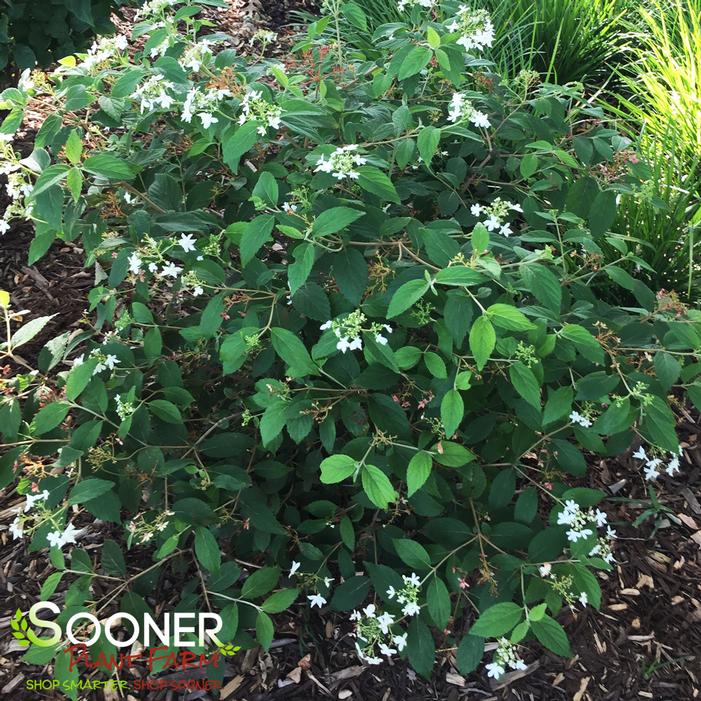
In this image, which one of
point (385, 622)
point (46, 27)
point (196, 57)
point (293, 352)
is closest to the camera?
point (293, 352)

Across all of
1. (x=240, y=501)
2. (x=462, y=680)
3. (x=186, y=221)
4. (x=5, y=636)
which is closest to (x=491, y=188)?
(x=186, y=221)

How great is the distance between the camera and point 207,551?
143 centimetres

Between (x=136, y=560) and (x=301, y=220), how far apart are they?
105cm

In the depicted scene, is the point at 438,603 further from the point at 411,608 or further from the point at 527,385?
the point at 527,385

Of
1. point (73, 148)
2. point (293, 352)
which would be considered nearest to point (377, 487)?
point (293, 352)

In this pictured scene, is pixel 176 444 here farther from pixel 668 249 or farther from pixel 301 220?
pixel 668 249

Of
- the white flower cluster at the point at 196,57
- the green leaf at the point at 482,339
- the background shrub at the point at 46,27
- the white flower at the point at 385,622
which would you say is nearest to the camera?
the green leaf at the point at 482,339

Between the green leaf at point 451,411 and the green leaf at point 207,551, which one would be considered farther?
the green leaf at point 207,551

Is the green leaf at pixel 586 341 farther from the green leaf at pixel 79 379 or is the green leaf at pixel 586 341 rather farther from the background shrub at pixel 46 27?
the background shrub at pixel 46 27

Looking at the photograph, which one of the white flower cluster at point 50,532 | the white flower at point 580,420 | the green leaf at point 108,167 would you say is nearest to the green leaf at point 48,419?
the white flower cluster at point 50,532

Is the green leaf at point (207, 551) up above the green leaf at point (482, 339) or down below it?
below

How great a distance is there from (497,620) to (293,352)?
65cm

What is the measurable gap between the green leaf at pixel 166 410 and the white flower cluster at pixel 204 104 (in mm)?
579

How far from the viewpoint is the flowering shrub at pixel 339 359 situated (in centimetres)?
137
